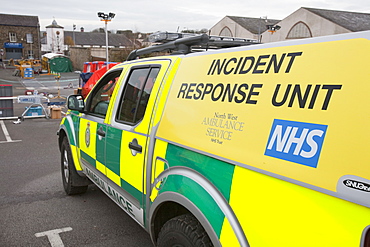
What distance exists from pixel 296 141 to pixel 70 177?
12.2 ft

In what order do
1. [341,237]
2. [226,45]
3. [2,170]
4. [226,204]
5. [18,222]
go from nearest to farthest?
[341,237] < [226,204] < [226,45] < [18,222] < [2,170]

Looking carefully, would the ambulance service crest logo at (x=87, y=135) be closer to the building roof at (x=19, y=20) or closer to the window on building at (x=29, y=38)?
the window on building at (x=29, y=38)

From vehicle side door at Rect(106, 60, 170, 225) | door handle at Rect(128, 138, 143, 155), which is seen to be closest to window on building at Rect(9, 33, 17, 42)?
vehicle side door at Rect(106, 60, 170, 225)

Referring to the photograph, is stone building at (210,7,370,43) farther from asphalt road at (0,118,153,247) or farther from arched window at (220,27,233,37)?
asphalt road at (0,118,153,247)

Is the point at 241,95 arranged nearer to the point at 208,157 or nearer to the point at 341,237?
the point at 208,157

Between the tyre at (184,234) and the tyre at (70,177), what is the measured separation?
8.14 ft

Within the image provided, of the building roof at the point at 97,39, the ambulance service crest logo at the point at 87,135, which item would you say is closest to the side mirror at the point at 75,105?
the ambulance service crest logo at the point at 87,135

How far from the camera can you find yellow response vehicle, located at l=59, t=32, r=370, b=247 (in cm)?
124

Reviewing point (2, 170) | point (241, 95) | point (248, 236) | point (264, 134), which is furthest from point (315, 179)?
point (2, 170)

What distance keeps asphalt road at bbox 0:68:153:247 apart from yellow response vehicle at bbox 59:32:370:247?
101 centimetres

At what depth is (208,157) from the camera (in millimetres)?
1878

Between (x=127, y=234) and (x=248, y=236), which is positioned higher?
(x=248, y=236)

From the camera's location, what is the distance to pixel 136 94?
2.91 m

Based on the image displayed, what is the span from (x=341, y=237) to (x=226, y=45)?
2.25 metres
